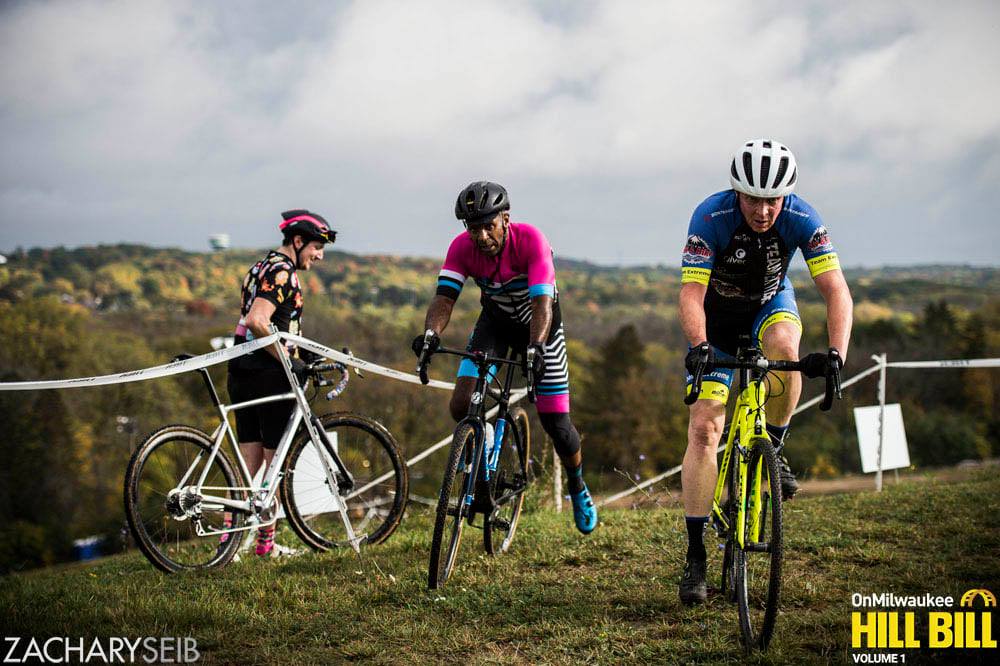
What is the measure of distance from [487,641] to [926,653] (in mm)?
2062

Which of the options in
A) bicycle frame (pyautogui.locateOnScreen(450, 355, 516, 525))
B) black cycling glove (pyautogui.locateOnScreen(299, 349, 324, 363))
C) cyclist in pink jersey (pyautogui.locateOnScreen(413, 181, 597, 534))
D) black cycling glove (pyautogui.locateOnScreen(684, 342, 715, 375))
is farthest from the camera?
black cycling glove (pyautogui.locateOnScreen(299, 349, 324, 363))

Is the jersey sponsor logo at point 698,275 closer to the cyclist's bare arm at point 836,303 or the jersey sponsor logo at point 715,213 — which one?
the jersey sponsor logo at point 715,213

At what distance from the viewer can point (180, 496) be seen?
18.3 feet

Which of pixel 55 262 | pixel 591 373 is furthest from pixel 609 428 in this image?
pixel 55 262

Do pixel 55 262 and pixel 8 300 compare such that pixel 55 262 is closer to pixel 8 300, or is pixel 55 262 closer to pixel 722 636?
pixel 8 300

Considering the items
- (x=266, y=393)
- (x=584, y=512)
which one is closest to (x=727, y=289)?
(x=584, y=512)

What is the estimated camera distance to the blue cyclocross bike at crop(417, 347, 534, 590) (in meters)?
5.07

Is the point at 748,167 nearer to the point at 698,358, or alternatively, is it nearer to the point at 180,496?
the point at 698,358

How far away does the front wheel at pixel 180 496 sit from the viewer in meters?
5.45

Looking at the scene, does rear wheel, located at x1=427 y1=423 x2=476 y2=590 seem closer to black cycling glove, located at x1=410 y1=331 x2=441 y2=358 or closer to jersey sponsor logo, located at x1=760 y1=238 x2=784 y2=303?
black cycling glove, located at x1=410 y1=331 x2=441 y2=358

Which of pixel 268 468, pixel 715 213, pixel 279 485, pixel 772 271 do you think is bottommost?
pixel 279 485

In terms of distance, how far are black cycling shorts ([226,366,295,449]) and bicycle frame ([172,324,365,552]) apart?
70mm

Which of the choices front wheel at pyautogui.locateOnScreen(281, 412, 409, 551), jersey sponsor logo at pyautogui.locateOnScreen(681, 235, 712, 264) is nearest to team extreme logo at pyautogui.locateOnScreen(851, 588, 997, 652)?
jersey sponsor logo at pyautogui.locateOnScreen(681, 235, 712, 264)

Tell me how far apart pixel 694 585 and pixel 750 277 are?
1753mm
